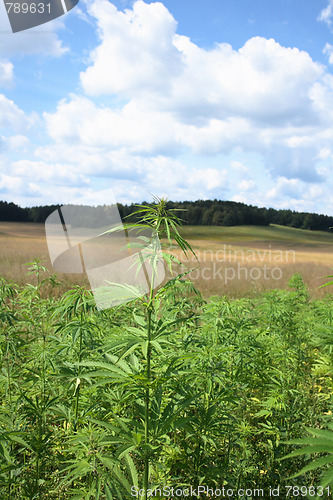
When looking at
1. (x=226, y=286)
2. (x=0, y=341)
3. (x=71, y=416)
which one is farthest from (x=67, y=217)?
(x=226, y=286)

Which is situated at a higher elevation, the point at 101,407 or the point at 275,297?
the point at 275,297

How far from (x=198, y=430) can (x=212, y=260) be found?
1178 cm

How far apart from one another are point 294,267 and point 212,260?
13.5ft

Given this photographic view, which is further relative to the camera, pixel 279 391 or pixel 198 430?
pixel 279 391

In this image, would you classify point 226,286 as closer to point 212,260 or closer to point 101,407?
point 212,260

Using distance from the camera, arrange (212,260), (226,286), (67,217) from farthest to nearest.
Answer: (212,260), (226,286), (67,217)

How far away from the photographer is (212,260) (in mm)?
14023

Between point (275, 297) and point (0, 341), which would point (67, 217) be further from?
point (275, 297)

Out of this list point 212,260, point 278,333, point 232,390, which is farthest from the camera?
point 212,260

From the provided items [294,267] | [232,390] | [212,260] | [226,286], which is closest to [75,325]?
[232,390]

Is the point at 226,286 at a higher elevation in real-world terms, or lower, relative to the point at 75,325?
lower

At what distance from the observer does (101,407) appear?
2428mm

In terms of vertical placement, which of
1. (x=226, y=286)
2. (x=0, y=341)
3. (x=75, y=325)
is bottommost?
(x=226, y=286)

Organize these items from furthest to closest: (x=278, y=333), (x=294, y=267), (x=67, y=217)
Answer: (x=294, y=267) < (x=67, y=217) < (x=278, y=333)
